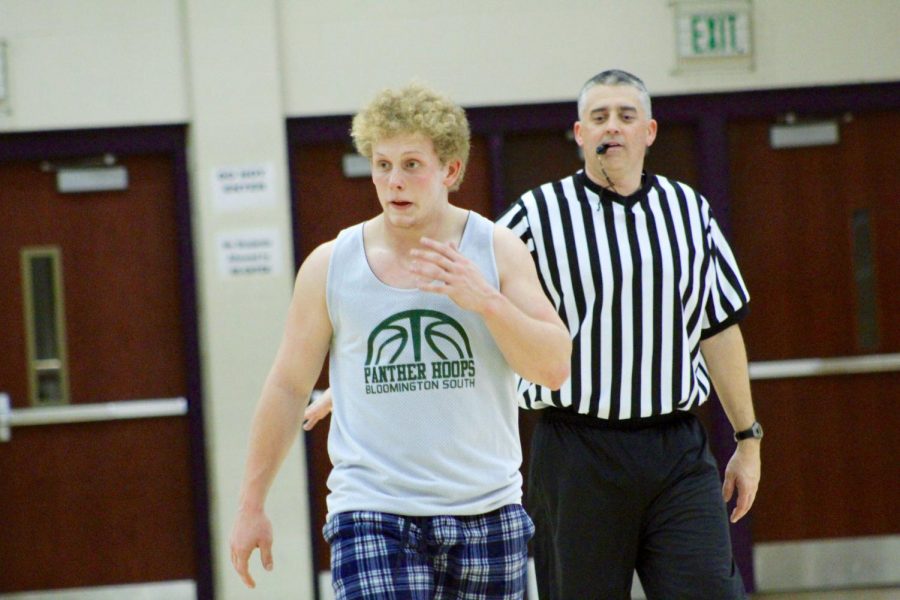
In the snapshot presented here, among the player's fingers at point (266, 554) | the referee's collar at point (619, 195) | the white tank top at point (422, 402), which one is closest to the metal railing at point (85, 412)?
the referee's collar at point (619, 195)

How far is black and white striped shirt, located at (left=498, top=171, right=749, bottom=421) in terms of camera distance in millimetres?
3516

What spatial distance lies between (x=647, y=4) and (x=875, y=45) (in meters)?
1.14

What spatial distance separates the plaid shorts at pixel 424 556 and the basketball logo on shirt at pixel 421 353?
0.89 feet

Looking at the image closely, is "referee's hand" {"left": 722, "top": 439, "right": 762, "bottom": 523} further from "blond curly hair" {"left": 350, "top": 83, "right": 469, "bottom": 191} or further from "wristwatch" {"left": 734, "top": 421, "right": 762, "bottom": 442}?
"blond curly hair" {"left": 350, "top": 83, "right": 469, "bottom": 191}

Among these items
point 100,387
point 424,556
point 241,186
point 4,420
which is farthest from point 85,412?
point 424,556

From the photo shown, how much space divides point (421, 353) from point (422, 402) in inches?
3.9

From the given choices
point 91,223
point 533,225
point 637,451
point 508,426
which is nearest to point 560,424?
point 637,451

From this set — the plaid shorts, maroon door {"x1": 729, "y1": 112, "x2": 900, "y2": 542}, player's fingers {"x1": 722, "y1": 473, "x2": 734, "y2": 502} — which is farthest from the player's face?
maroon door {"x1": 729, "y1": 112, "x2": 900, "y2": 542}

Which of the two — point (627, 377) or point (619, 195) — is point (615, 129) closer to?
point (619, 195)

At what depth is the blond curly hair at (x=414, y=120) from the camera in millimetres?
2711

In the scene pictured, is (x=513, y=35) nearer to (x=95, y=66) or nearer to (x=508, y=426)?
(x=95, y=66)

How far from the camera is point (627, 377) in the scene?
3512mm

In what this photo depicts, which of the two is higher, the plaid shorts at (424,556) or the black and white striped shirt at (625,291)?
the black and white striped shirt at (625,291)

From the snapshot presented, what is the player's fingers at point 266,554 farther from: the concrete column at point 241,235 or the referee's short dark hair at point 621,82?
the concrete column at point 241,235
